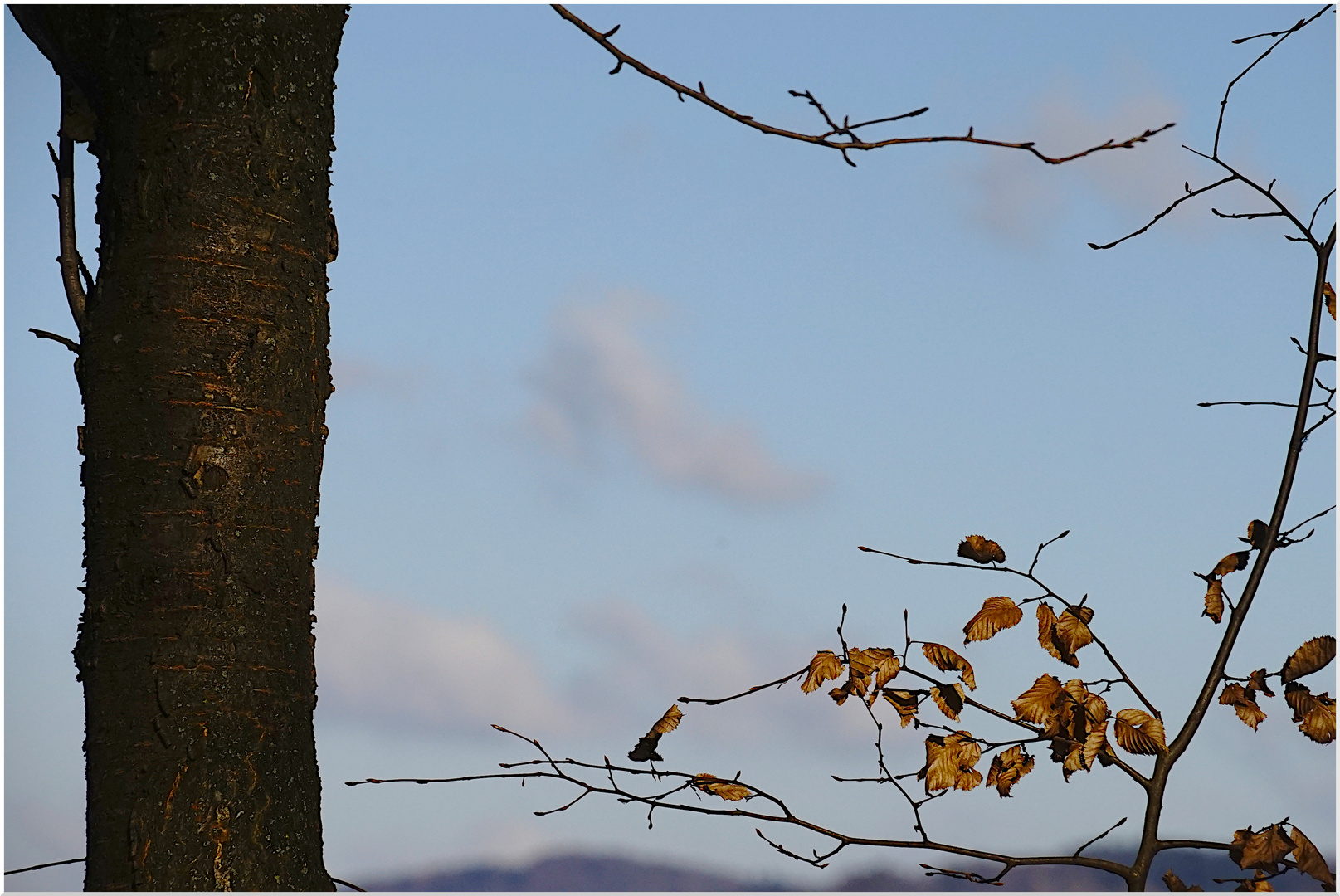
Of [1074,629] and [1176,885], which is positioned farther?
[1074,629]

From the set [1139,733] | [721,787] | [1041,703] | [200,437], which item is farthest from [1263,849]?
[200,437]

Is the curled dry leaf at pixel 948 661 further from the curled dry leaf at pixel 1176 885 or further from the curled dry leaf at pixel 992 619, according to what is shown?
the curled dry leaf at pixel 1176 885

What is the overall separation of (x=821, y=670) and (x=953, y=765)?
10.3 inches

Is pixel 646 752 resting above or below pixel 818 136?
below

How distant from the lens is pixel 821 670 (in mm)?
1839

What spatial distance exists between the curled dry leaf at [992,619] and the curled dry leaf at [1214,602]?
308mm

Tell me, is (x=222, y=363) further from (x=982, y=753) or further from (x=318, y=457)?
(x=982, y=753)

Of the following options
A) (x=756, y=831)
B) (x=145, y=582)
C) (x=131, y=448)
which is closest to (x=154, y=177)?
(x=131, y=448)

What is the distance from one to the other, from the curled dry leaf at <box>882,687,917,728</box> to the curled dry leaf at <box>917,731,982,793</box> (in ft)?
0.19

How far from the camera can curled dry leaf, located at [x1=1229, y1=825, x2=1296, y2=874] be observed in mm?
1573

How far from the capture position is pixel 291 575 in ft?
6.09

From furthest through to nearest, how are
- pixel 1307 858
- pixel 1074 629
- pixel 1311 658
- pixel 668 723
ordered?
pixel 668 723
pixel 1074 629
pixel 1311 658
pixel 1307 858

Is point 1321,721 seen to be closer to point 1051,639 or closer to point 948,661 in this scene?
point 1051,639

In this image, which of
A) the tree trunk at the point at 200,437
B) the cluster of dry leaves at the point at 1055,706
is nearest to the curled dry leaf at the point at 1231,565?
the cluster of dry leaves at the point at 1055,706
